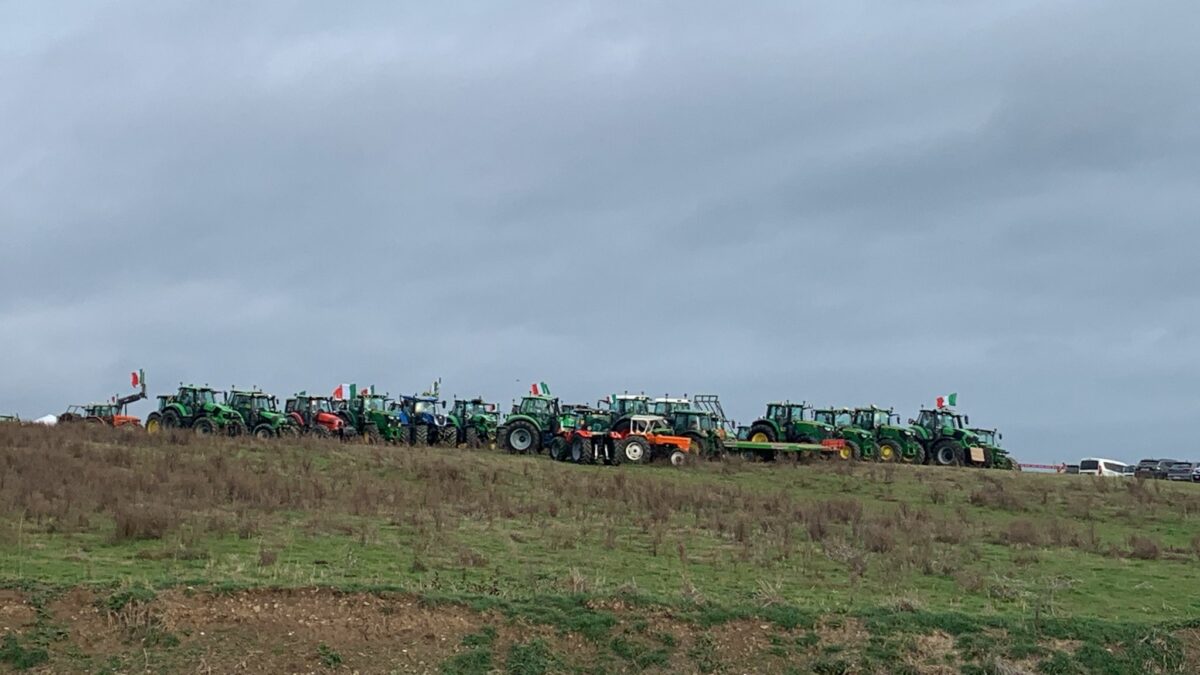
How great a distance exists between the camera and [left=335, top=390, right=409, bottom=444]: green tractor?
189ft

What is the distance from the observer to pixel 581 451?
154ft

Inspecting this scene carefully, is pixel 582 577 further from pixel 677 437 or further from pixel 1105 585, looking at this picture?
pixel 677 437

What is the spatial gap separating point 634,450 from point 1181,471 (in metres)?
35.8

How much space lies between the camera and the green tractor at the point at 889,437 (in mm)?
55031

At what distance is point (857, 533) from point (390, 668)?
13380 mm

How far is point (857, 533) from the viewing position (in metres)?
25.4

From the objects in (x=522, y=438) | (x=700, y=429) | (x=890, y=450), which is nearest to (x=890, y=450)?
(x=890, y=450)

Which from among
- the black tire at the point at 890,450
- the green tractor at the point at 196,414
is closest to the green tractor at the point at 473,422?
the green tractor at the point at 196,414

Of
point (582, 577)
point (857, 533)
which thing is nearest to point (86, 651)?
point (582, 577)

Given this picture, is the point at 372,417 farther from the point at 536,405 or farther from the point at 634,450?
the point at 634,450

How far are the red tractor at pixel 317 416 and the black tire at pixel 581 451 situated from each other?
12.5 metres

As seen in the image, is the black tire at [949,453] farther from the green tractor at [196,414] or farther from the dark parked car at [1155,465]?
the green tractor at [196,414]

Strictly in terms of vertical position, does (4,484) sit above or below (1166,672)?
above

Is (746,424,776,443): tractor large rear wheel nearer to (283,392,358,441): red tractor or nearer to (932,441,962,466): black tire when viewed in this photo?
(932,441,962,466): black tire
